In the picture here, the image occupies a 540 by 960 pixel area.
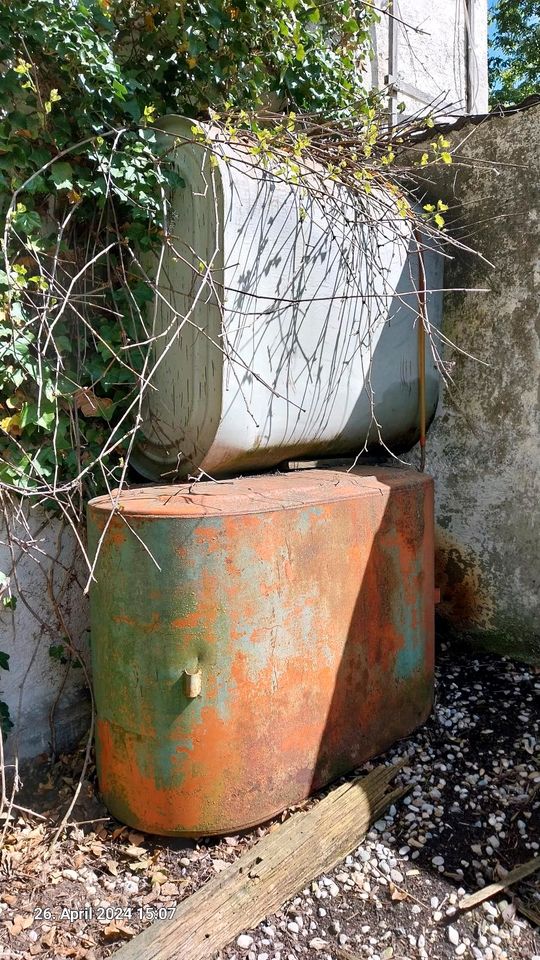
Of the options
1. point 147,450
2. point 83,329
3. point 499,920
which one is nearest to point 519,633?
point 499,920

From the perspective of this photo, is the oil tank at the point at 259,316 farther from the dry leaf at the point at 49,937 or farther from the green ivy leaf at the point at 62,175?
the dry leaf at the point at 49,937

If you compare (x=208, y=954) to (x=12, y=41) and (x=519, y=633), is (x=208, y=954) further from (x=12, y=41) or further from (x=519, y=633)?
(x=12, y=41)

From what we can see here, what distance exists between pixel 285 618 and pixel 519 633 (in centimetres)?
173

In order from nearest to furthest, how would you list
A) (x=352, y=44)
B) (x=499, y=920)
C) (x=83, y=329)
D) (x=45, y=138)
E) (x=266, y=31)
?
(x=499, y=920)
(x=45, y=138)
(x=83, y=329)
(x=266, y=31)
(x=352, y=44)

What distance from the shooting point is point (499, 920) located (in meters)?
2.20

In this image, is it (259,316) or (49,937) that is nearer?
(49,937)

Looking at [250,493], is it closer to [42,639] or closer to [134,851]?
[42,639]

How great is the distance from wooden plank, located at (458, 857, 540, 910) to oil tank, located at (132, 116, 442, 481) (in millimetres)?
1709

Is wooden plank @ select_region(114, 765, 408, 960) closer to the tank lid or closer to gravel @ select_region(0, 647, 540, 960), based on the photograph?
gravel @ select_region(0, 647, 540, 960)

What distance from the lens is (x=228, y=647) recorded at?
7.57 feet

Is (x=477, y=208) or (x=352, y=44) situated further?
(x=352, y=44)

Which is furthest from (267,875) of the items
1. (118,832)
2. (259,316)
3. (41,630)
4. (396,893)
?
(259,316)

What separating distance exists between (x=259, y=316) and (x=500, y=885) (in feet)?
7.50

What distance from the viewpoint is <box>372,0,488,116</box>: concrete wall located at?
4.91 m
